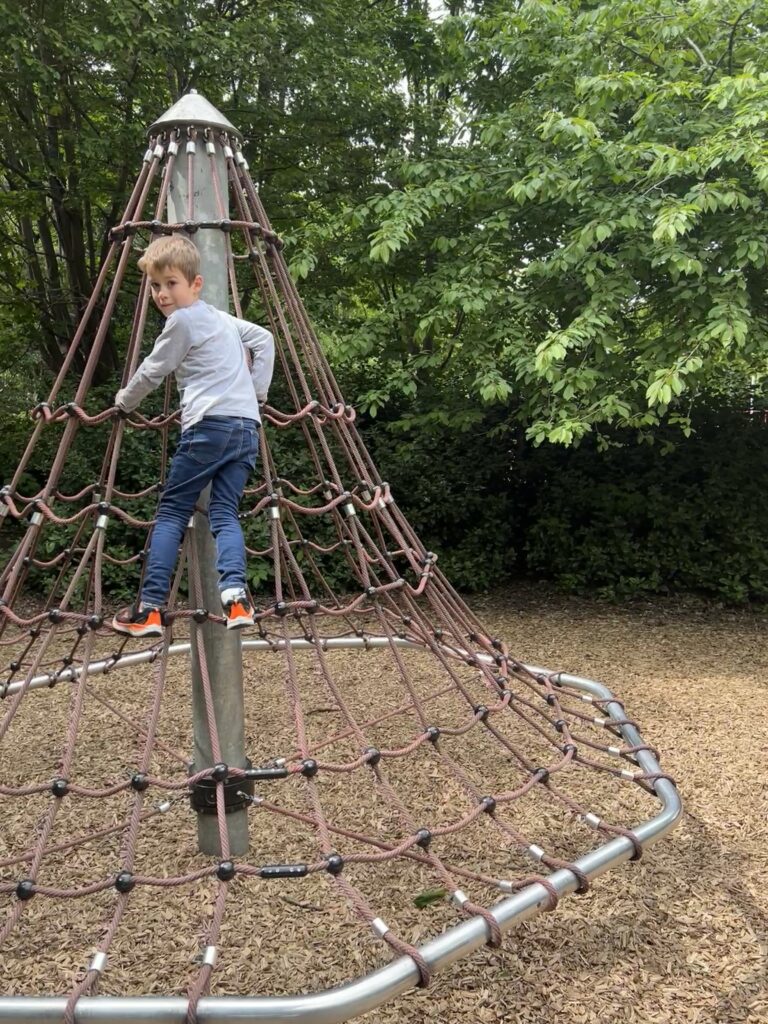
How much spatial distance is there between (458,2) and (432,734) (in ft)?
24.5

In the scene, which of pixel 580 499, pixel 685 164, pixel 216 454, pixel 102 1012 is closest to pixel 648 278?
pixel 685 164

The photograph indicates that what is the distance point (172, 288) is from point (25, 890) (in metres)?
1.60

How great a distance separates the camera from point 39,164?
20.8ft

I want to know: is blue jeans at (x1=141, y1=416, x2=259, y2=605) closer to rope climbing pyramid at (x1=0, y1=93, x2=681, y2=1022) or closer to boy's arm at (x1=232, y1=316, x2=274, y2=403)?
rope climbing pyramid at (x1=0, y1=93, x2=681, y2=1022)

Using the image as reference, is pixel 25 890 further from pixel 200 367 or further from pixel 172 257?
pixel 172 257

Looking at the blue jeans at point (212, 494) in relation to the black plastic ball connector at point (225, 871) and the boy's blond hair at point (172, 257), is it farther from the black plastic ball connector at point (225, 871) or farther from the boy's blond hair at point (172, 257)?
the black plastic ball connector at point (225, 871)

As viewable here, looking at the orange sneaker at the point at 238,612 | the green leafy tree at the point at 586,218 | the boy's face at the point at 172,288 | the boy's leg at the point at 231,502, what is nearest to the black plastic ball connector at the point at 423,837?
the orange sneaker at the point at 238,612

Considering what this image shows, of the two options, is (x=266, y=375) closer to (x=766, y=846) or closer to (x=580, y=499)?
(x=766, y=846)

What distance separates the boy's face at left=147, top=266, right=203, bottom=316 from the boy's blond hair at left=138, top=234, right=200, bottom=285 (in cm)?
1

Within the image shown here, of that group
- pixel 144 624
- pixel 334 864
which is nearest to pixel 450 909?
pixel 334 864

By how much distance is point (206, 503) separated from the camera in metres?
2.48

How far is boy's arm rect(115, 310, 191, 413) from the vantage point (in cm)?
225

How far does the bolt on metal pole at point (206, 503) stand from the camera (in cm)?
249

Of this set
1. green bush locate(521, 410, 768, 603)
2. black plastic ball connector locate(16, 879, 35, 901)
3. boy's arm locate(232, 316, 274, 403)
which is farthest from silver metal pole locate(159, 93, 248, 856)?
green bush locate(521, 410, 768, 603)
